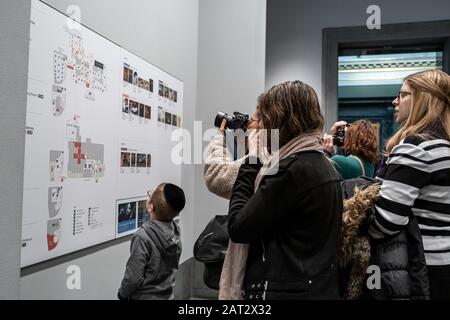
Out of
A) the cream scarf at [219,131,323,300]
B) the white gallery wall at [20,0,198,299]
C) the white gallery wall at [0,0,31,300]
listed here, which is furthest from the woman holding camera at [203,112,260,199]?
the white gallery wall at [20,0,198,299]

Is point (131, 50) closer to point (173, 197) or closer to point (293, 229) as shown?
point (173, 197)

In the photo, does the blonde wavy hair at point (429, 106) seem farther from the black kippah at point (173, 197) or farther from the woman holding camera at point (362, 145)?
the black kippah at point (173, 197)

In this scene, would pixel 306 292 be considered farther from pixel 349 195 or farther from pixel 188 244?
pixel 188 244

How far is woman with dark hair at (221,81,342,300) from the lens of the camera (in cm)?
100

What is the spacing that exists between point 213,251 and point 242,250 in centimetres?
17

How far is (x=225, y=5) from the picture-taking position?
124 inches

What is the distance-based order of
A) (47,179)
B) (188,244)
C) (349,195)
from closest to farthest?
1. (349,195)
2. (47,179)
3. (188,244)

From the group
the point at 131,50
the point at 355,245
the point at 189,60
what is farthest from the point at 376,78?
the point at 355,245

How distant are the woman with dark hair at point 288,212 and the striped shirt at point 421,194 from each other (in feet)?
0.56

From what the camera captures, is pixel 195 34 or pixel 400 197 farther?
pixel 195 34

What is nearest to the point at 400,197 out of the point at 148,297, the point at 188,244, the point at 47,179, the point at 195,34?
the point at 148,297

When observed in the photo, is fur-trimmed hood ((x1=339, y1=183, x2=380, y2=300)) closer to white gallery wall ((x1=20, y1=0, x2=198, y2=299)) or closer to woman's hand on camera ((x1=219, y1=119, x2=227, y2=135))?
woman's hand on camera ((x1=219, y1=119, x2=227, y2=135))
